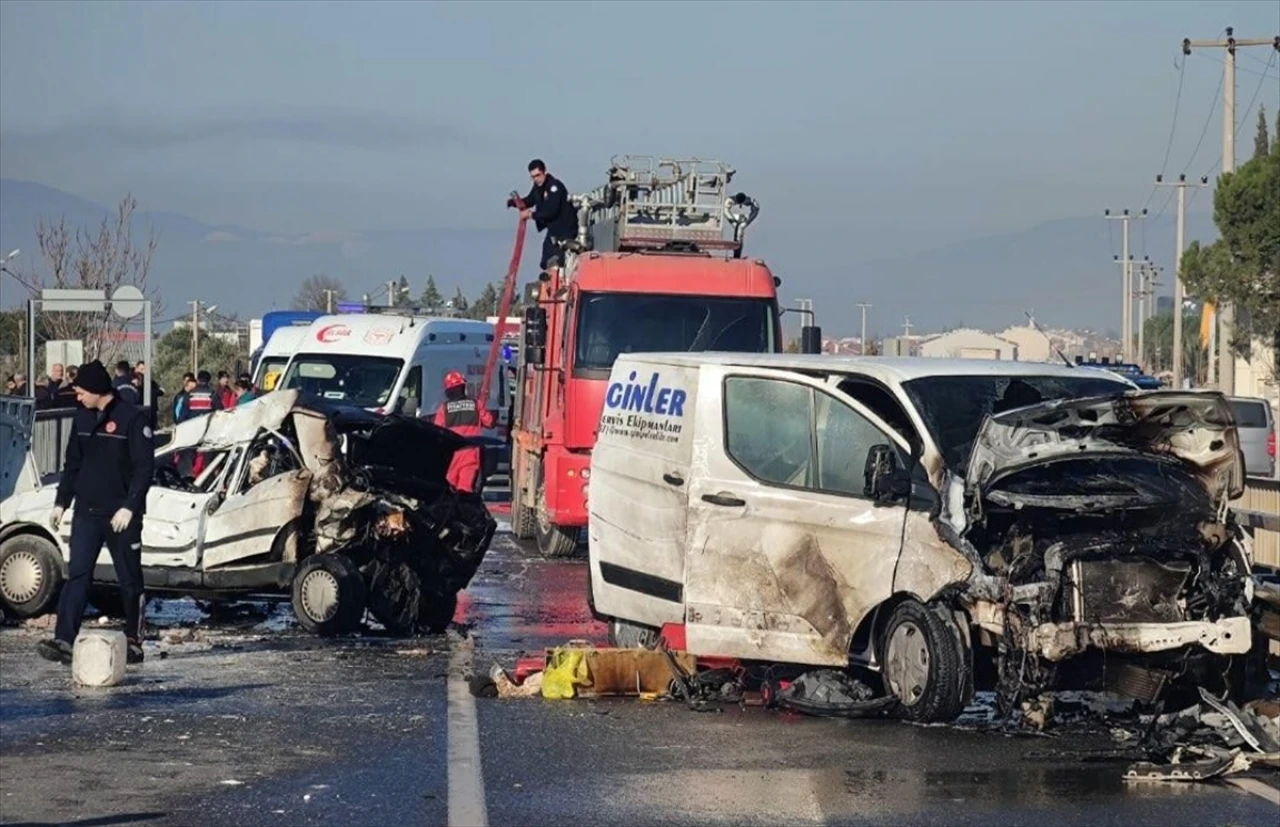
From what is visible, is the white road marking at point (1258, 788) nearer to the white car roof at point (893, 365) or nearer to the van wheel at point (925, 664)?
the van wheel at point (925, 664)

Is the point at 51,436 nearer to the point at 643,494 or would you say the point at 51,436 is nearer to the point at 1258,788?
the point at 643,494

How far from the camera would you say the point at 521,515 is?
2298 centimetres

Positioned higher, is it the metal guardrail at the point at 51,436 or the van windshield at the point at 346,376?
the van windshield at the point at 346,376

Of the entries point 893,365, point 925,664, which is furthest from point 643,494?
point 925,664

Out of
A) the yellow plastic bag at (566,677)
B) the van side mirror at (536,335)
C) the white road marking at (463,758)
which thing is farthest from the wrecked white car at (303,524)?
the van side mirror at (536,335)

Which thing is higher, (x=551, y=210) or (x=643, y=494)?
(x=551, y=210)

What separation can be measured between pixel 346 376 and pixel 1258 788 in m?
19.3

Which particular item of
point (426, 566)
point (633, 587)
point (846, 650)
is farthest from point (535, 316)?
point (846, 650)

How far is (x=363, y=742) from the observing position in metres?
9.76

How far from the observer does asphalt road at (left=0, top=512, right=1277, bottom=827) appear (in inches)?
321

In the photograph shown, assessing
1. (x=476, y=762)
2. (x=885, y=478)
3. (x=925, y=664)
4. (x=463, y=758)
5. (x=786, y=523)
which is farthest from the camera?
(x=786, y=523)

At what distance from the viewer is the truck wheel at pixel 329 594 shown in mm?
14258

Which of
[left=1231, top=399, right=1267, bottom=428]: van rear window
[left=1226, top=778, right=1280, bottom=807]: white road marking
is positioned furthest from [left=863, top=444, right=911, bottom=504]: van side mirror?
[left=1231, top=399, right=1267, bottom=428]: van rear window

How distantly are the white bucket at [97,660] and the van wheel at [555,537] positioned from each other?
9.25m
